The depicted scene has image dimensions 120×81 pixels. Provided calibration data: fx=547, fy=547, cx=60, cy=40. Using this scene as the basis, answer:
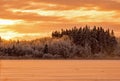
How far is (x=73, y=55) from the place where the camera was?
196 metres

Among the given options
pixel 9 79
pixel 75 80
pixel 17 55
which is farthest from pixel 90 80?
pixel 17 55

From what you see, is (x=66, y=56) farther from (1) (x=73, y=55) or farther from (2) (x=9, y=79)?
(2) (x=9, y=79)

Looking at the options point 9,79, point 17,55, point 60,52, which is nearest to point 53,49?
point 60,52

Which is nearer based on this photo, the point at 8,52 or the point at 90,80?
A: the point at 90,80

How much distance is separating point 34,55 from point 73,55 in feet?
48.3

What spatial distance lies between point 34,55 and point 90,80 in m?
146

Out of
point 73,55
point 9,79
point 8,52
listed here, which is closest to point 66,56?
point 73,55

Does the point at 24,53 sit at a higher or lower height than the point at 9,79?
lower

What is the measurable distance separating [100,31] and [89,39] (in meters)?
5.22

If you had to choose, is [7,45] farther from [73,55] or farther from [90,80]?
[90,80]

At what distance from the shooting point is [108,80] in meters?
44.7

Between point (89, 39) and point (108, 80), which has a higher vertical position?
point (108, 80)

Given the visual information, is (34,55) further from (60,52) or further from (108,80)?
(108,80)

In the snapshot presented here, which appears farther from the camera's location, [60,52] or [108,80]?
[60,52]
